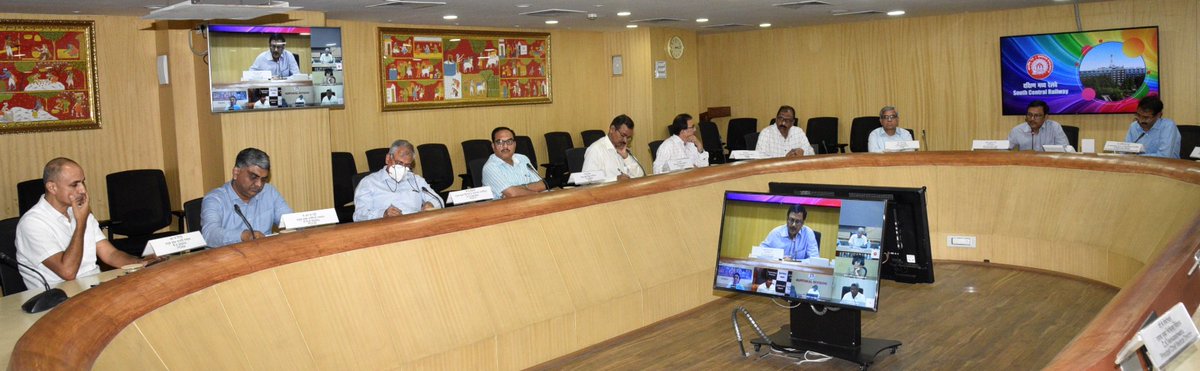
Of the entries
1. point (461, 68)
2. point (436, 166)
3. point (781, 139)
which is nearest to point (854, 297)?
point (781, 139)

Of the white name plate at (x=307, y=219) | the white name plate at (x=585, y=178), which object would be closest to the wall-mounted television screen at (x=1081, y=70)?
the white name plate at (x=585, y=178)

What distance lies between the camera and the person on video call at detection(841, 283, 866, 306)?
4.19 meters

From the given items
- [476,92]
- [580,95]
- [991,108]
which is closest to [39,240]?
[476,92]

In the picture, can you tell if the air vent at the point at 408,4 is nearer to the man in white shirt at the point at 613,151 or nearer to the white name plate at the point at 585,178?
the man in white shirt at the point at 613,151

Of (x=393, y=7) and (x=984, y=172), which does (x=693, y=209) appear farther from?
(x=393, y=7)

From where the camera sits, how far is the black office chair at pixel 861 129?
11758 mm

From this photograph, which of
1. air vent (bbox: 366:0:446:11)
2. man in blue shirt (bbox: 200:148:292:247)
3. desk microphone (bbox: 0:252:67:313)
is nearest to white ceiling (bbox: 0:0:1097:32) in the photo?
air vent (bbox: 366:0:446:11)

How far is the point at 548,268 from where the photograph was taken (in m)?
4.62

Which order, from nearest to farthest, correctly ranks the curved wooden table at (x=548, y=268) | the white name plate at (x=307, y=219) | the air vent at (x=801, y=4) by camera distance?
the curved wooden table at (x=548, y=268) < the white name plate at (x=307, y=219) < the air vent at (x=801, y=4)

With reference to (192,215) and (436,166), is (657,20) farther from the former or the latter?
(192,215)

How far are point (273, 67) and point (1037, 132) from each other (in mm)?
6277

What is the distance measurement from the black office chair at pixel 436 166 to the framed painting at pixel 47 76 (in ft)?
9.33

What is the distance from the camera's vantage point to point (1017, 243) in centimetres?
680

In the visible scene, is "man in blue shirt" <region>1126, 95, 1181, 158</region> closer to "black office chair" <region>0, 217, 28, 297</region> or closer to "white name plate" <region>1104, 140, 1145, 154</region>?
"white name plate" <region>1104, 140, 1145, 154</region>
